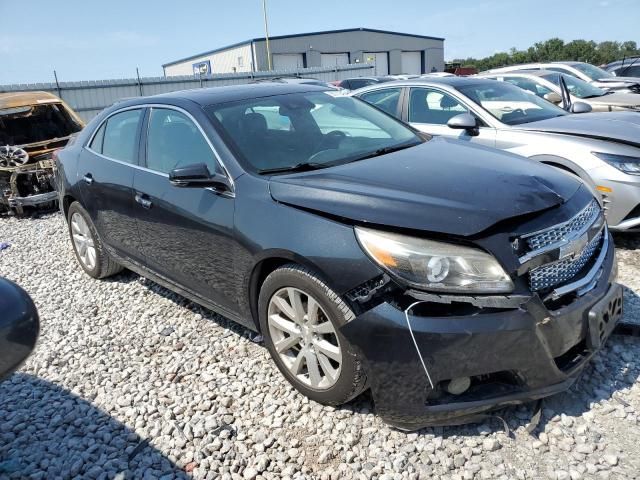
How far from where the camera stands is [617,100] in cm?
877

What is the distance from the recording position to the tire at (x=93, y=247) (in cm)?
470

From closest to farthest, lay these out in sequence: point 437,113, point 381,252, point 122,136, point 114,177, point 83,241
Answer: point 381,252 < point 114,177 < point 122,136 < point 83,241 < point 437,113

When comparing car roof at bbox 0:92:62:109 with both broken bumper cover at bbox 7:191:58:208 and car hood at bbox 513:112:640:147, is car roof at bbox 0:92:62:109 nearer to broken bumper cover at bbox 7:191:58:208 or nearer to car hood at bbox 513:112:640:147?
broken bumper cover at bbox 7:191:58:208

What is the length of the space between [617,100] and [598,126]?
15.5 ft

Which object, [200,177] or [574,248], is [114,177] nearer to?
[200,177]

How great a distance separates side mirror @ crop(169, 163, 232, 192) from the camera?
302 cm

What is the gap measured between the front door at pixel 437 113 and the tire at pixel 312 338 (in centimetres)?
332

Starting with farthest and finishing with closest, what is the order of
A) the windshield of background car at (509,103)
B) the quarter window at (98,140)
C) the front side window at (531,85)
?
1. the front side window at (531,85)
2. the windshield of background car at (509,103)
3. the quarter window at (98,140)

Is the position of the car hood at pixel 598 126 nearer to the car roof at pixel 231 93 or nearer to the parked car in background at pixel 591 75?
the car roof at pixel 231 93

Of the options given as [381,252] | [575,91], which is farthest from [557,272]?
[575,91]

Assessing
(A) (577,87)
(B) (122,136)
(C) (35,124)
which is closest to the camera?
(B) (122,136)

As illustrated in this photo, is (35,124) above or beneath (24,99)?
beneath

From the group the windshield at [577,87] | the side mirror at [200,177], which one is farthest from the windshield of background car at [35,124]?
the windshield at [577,87]

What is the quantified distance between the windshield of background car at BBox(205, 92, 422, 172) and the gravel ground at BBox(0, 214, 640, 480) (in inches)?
51.6
